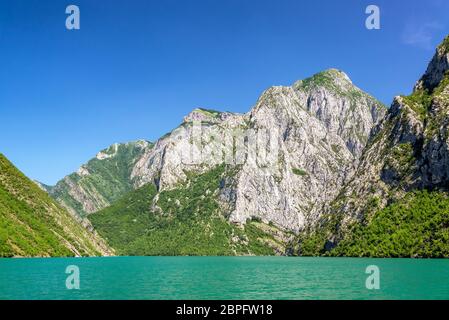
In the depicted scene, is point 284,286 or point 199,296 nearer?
point 199,296

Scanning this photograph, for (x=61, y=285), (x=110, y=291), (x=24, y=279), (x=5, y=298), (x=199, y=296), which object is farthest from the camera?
(x=24, y=279)

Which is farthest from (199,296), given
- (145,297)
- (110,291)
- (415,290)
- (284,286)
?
(415,290)

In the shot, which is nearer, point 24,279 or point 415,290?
point 415,290
